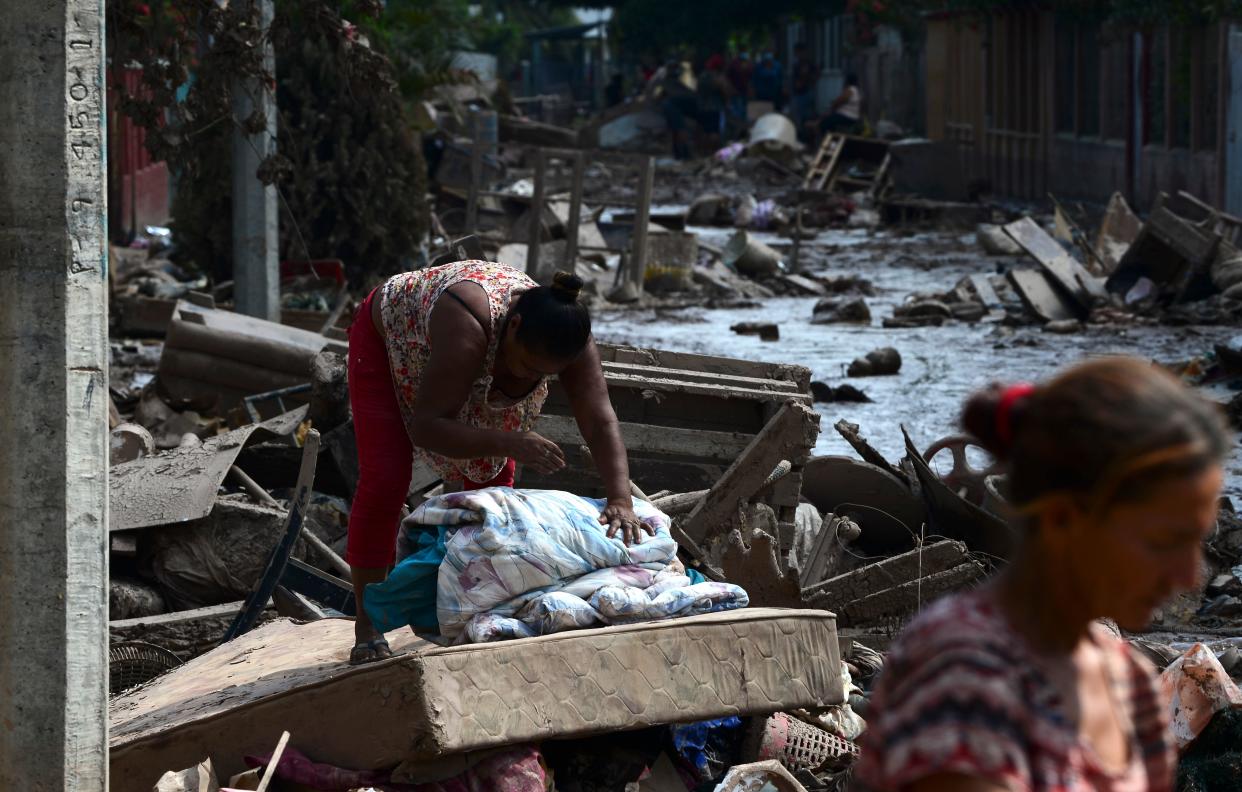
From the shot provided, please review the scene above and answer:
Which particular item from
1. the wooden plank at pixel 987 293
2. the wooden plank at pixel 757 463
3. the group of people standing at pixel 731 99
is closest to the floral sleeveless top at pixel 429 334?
the wooden plank at pixel 757 463

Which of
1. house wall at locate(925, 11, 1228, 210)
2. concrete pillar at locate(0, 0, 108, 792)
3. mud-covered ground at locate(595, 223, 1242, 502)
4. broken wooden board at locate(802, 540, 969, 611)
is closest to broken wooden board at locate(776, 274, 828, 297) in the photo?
mud-covered ground at locate(595, 223, 1242, 502)

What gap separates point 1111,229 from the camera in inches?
632

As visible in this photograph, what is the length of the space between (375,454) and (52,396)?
50.7 inches

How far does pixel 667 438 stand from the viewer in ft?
20.1

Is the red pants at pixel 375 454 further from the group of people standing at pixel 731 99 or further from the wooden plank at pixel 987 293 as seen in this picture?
the group of people standing at pixel 731 99

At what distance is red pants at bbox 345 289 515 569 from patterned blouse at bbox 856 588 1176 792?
2754 mm

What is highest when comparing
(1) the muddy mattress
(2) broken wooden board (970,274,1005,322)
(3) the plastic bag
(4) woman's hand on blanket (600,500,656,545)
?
(4) woman's hand on blanket (600,500,656,545)

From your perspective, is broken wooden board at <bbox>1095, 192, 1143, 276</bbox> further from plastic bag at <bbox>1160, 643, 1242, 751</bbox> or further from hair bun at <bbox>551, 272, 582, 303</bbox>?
hair bun at <bbox>551, 272, 582, 303</bbox>

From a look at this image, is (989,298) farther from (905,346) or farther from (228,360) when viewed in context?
(228,360)

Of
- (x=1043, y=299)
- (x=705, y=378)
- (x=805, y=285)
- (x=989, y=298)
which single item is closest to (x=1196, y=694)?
(x=705, y=378)

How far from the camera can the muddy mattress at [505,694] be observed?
3.76m

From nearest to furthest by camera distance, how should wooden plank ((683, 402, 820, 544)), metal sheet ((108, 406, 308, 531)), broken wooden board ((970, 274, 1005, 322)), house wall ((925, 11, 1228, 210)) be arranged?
wooden plank ((683, 402, 820, 544))
metal sheet ((108, 406, 308, 531))
broken wooden board ((970, 274, 1005, 322))
house wall ((925, 11, 1228, 210))

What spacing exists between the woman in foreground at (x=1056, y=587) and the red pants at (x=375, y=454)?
9.05 ft

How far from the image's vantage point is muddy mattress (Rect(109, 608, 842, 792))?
376cm
